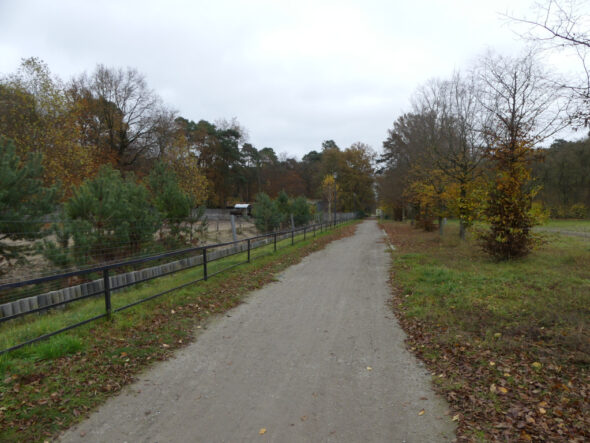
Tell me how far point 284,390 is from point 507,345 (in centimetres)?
310

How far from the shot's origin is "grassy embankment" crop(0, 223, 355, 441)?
116 inches

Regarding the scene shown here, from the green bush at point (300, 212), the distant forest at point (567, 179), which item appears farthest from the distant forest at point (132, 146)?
the distant forest at point (567, 179)

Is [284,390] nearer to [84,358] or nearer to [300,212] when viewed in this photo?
[84,358]

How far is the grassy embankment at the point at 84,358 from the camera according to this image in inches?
116

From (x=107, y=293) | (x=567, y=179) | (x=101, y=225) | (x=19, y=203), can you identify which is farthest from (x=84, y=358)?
(x=567, y=179)

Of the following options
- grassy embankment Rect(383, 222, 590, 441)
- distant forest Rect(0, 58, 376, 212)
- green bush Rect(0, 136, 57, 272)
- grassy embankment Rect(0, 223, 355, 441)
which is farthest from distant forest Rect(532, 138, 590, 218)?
green bush Rect(0, 136, 57, 272)

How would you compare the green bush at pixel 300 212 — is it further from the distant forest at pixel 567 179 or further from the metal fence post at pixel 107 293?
the distant forest at pixel 567 179

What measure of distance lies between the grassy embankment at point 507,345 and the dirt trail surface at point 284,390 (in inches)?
13.0

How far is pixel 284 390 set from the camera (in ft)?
11.4

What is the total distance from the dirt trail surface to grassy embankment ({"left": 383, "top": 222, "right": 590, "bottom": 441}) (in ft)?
1.09

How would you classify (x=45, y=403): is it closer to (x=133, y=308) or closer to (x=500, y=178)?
(x=133, y=308)

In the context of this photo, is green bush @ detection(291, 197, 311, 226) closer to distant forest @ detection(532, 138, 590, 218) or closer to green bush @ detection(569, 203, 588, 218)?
distant forest @ detection(532, 138, 590, 218)

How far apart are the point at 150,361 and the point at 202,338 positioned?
936mm

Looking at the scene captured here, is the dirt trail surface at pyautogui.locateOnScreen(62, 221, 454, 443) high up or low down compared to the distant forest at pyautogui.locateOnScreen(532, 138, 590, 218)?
down
